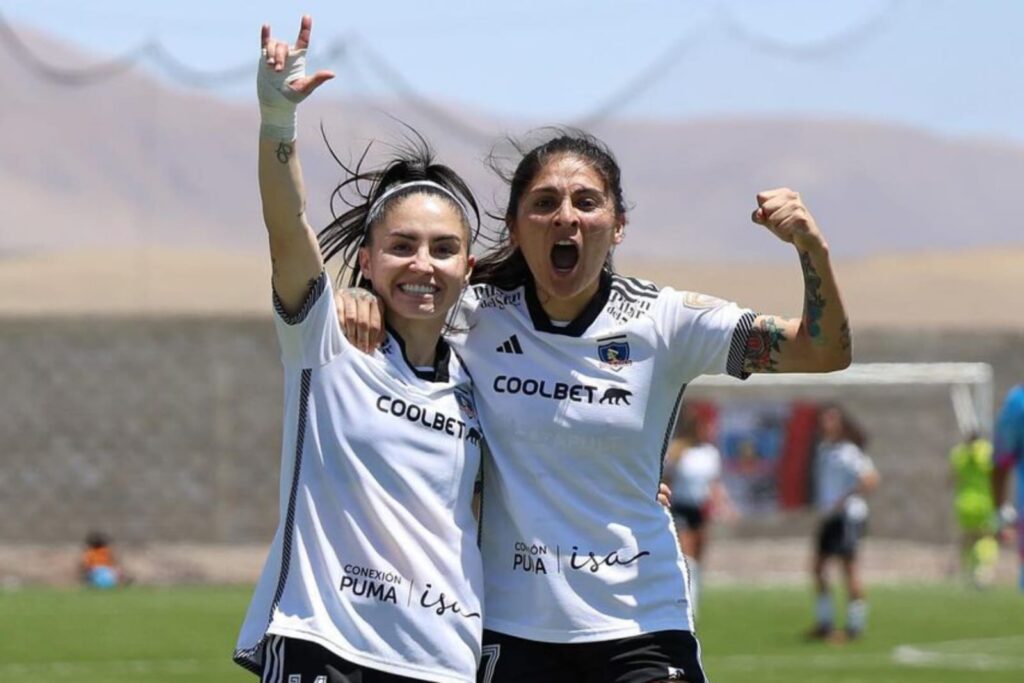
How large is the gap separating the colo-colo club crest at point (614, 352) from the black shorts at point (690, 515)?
1339 cm

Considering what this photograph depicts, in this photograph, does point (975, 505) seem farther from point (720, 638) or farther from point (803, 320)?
point (803, 320)

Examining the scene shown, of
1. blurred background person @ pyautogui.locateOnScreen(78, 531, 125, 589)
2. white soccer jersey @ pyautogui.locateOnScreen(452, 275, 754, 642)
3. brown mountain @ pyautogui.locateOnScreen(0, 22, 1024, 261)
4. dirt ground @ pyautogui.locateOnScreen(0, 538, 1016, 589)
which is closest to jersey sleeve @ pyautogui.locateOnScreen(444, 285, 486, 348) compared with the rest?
white soccer jersey @ pyautogui.locateOnScreen(452, 275, 754, 642)

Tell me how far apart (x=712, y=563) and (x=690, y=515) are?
11.4m

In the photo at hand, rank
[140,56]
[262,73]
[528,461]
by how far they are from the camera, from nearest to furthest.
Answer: [262,73], [528,461], [140,56]

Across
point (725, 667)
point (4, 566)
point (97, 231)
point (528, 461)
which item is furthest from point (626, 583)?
point (97, 231)

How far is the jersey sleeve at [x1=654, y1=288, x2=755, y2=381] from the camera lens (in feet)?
20.4

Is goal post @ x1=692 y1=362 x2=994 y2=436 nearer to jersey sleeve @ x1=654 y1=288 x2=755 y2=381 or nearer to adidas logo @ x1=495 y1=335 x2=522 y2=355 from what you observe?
jersey sleeve @ x1=654 y1=288 x2=755 y2=381

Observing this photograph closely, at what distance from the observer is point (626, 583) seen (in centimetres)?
600

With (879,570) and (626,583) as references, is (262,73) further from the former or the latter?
(879,570)

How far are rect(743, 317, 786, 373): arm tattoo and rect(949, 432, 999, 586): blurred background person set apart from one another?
69.2 feet

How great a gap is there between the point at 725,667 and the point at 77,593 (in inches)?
386

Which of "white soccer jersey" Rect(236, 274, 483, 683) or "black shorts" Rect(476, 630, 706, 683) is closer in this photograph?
"white soccer jersey" Rect(236, 274, 483, 683)

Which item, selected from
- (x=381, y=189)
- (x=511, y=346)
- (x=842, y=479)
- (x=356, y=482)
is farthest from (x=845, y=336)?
(x=842, y=479)

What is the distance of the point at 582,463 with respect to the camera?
19.6 ft
